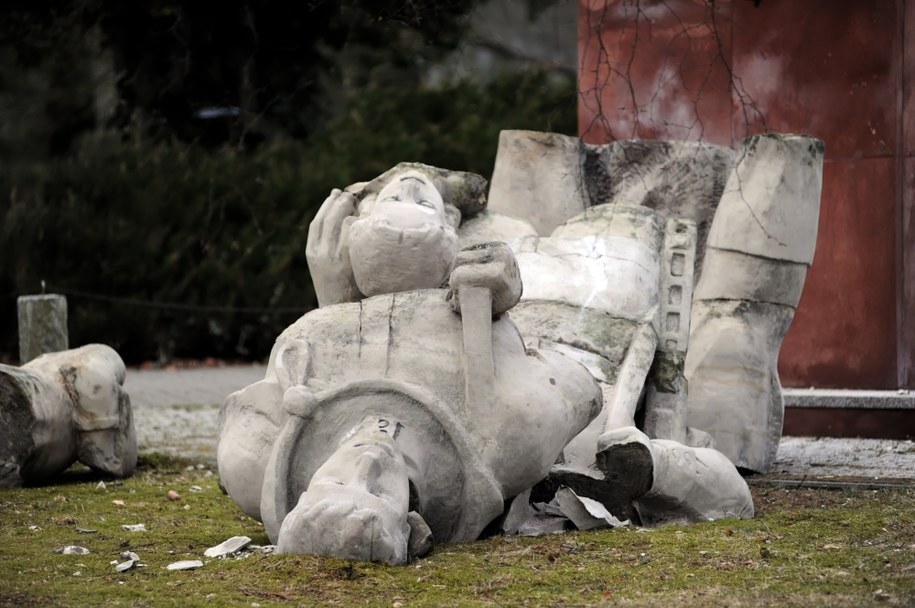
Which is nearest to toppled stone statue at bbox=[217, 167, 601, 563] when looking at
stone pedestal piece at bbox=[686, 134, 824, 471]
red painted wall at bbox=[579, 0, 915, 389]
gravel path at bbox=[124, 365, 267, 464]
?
stone pedestal piece at bbox=[686, 134, 824, 471]

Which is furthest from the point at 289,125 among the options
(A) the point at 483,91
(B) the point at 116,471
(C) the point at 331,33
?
(B) the point at 116,471

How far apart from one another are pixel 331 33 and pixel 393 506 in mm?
6589

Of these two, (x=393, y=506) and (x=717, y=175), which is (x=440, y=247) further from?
(x=717, y=175)

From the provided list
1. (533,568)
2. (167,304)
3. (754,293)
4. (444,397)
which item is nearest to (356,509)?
(533,568)

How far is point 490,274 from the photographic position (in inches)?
190

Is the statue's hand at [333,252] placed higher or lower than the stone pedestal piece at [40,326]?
higher

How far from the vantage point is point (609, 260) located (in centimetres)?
616

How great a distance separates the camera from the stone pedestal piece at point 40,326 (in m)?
9.23

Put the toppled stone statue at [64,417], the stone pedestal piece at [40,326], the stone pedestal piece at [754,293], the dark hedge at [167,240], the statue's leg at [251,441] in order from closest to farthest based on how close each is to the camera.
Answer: the statue's leg at [251,441]
the toppled stone statue at [64,417]
the stone pedestal piece at [754,293]
the stone pedestal piece at [40,326]
the dark hedge at [167,240]

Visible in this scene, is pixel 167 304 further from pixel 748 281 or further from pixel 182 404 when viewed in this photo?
pixel 748 281

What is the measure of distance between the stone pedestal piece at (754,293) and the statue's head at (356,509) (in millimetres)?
2351

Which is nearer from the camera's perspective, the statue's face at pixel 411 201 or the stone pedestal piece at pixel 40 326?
the statue's face at pixel 411 201

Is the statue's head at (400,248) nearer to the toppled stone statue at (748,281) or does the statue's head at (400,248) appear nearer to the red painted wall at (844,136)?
the toppled stone statue at (748,281)

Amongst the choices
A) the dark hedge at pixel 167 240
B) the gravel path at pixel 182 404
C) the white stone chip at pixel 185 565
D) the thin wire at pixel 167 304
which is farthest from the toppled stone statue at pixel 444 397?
the dark hedge at pixel 167 240
